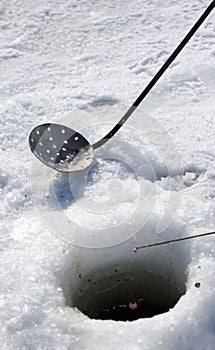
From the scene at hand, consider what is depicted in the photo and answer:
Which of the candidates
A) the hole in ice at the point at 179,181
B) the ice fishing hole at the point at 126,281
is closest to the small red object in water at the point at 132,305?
the ice fishing hole at the point at 126,281

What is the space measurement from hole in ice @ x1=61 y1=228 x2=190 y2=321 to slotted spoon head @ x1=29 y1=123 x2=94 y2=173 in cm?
45

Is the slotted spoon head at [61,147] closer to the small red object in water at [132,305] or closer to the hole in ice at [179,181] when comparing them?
the hole in ice at [179,181]

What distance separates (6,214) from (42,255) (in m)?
0.29

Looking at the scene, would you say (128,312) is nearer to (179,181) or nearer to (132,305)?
(132,305)

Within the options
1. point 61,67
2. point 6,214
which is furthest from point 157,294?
point 61,67

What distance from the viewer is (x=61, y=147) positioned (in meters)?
2.21

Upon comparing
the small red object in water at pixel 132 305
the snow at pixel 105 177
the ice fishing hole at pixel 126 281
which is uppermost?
the snow at pixel 105 177

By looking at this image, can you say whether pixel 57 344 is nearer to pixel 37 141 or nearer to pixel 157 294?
pixel 157 294

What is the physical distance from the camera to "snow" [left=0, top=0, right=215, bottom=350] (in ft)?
5.25

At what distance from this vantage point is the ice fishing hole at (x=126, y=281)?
1.78 m

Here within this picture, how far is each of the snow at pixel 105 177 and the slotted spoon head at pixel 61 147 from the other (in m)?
0.05

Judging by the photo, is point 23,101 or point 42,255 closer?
point 42,255

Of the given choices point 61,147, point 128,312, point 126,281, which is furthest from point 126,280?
point 61,147

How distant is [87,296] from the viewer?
181cm
